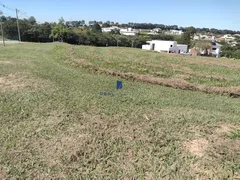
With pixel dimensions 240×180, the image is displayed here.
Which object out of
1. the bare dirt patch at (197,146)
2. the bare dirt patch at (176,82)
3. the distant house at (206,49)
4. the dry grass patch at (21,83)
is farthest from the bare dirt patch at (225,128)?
the distant house at (206,49)

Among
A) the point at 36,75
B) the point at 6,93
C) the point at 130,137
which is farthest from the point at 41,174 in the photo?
the point at 36,75

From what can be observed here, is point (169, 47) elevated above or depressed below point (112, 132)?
above

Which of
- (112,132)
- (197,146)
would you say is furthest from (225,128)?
(112,132)

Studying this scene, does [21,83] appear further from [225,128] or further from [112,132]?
[225,128]

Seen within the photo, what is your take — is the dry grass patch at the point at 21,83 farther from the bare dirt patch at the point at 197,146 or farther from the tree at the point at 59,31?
the tree at the point at 59,31

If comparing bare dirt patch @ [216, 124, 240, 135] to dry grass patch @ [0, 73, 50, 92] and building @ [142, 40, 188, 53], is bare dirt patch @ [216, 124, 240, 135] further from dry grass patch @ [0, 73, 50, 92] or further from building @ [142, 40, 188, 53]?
building @ [142, 40, 188, 53]

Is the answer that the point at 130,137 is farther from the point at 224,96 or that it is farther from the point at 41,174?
the point at 224,96

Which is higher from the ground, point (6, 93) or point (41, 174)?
point (6, 93)

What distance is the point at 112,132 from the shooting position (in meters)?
3.65

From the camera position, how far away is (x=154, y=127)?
3.88 metres

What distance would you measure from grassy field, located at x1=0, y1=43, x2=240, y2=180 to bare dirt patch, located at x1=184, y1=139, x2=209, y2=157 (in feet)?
0.05

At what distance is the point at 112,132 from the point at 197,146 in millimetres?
1535

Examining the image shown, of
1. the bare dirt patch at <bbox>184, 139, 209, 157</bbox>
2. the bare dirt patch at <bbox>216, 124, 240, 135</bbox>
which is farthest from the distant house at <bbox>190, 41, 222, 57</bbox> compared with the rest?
the bare dirt patch at <bbox>184, 139, 209, 157</bbox>

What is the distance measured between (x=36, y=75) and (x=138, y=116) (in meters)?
4.78
